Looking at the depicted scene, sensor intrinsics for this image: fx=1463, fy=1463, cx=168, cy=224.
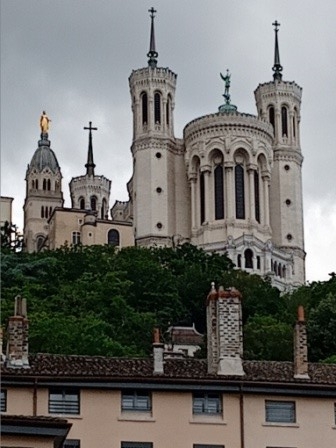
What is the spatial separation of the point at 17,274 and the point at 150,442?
71474 millimetres

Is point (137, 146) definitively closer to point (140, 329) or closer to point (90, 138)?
point (90, 138)

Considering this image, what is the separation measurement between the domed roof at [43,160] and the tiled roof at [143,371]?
152594mm

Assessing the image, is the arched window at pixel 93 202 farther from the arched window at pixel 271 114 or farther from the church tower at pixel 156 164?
the arched window at pixel 271 114

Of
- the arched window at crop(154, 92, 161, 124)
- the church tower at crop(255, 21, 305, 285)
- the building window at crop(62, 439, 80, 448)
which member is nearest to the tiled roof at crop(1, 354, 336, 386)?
the building window at crop(62, 439, 80, 448)

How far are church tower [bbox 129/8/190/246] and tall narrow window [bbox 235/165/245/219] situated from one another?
250 inches

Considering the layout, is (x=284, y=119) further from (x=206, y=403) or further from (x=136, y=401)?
(x=136, y=401)

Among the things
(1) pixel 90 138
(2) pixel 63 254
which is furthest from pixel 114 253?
(1) pixel 90 138

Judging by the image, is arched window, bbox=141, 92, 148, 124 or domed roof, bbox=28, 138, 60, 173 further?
domed roof, bbox=28, 138, 60, 173

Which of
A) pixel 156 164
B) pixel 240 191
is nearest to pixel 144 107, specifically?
pixel 156 164

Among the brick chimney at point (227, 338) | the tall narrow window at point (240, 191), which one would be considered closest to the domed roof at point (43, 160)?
the tall narrow window at point (240, 191)

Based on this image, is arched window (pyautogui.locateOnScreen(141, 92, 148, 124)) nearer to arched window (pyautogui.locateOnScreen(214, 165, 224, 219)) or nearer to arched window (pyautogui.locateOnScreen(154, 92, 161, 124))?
arched window (pyautogui.locateOnScreen(154, 92, 161, 124))

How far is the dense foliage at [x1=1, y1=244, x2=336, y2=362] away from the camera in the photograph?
7069 cm

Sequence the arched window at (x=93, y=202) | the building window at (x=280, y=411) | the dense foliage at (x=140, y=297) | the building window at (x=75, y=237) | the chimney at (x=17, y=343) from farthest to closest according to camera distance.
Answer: the arched window at (x=93, y=202) < the building window at (x=75, y=237) < the dense foliage at (x=140, y=297) < the chimney at (x=17, y=343) < the building window at (x=280, y=411)

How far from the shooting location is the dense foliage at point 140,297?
232 feet
